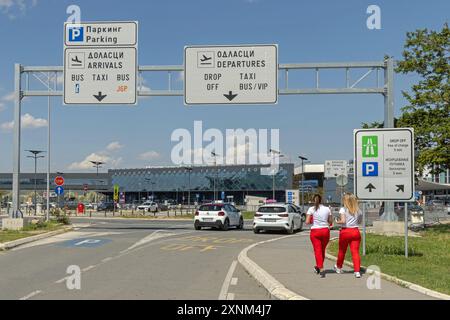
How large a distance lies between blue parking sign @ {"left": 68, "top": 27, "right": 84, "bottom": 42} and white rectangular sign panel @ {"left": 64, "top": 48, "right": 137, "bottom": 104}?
1.63 ft

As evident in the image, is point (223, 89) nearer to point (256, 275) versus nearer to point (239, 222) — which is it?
point (239, 222)

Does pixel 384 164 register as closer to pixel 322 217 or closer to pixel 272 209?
pixel 322 217

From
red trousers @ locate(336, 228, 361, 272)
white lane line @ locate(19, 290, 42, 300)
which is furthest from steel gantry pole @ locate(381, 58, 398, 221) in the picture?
white lane line @ locate(19, 290, 42, 300)

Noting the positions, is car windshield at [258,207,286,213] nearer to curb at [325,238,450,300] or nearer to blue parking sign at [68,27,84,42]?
blue parking sign at [68,27,84,42]

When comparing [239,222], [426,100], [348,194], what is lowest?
[239,222]

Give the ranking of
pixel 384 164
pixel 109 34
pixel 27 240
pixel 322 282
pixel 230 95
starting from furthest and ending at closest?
Result: pixel 109 34 → pixel 230 95 → pixel 27 240 → pixel 384 164 → pixel 322 282

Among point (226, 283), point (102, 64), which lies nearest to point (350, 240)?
point (226, 283)

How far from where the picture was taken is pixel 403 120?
27.7 m

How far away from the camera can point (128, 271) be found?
12.7 meters

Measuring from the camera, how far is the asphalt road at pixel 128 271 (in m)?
9.59

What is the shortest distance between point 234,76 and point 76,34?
25.4 feet

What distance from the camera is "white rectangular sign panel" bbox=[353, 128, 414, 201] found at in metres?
14.0
